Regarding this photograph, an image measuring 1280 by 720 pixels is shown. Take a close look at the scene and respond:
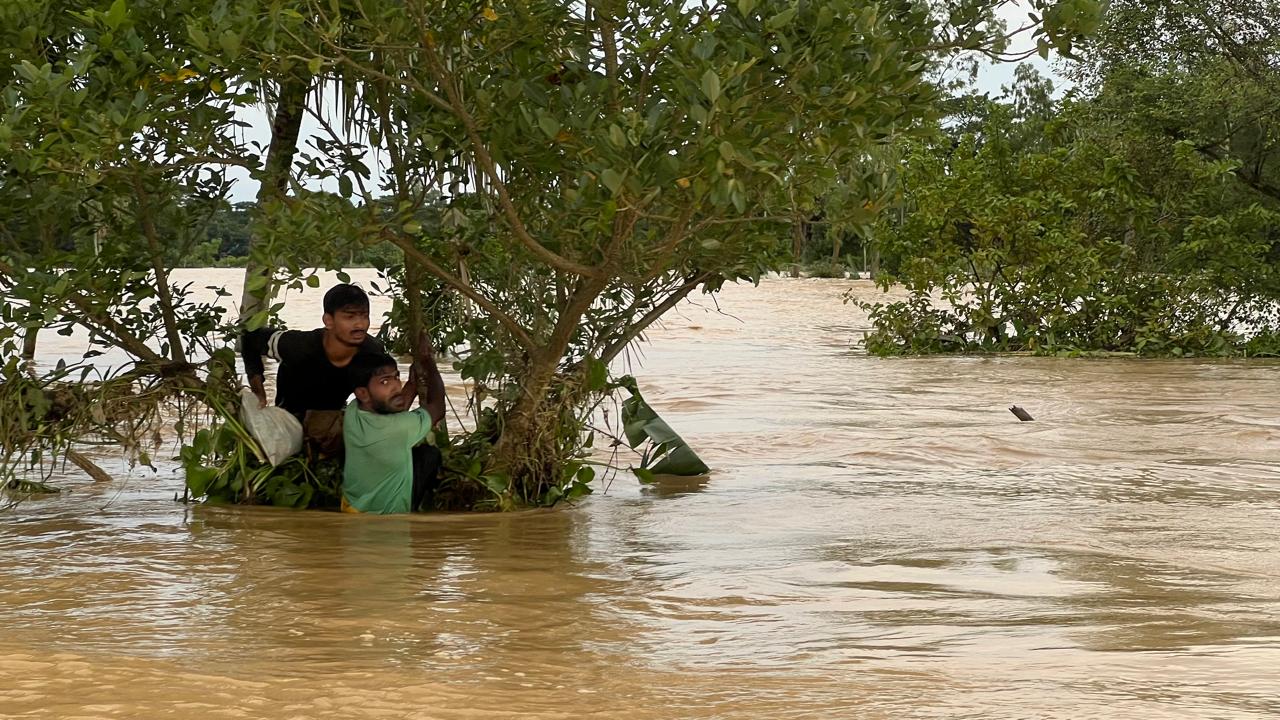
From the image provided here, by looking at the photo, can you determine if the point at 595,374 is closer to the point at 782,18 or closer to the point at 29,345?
the point at 29,345

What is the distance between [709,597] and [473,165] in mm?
2567

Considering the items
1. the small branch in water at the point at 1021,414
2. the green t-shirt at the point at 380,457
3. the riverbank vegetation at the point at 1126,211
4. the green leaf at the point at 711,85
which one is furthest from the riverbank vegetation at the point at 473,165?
the riverbank vegetation at the point at 1126,211

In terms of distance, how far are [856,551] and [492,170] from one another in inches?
89.3

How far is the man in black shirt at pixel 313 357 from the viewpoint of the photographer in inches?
279

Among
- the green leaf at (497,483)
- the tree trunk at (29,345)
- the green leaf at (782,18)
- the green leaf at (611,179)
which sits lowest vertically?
the green leaf at (497,483)

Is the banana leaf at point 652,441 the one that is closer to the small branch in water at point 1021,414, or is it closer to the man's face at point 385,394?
the man's face at point 385,394

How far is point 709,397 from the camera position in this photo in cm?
1509

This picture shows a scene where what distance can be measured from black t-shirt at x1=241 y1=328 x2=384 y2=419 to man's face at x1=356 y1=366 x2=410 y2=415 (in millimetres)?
286

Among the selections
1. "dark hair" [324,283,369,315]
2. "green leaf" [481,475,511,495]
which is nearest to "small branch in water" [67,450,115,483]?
"dark hair" [324,283,369,315]

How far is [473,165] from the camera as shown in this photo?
22.8ft

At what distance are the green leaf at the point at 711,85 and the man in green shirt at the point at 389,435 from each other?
2.41 meters

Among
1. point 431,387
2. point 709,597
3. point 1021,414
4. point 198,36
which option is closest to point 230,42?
point 198,36

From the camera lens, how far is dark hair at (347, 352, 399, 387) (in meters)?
7.14

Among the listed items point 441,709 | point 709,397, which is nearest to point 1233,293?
point 709,397
